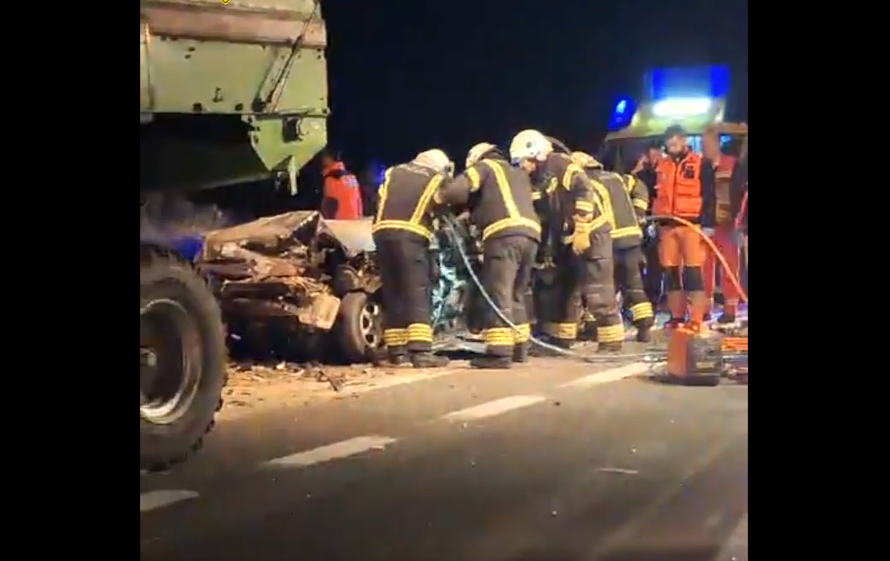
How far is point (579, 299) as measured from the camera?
8.87 ft

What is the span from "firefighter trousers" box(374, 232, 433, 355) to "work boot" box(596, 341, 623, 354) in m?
0.39

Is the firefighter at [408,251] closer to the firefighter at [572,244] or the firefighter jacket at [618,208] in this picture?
the firefighter at [572,244]

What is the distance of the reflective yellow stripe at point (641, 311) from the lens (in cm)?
265

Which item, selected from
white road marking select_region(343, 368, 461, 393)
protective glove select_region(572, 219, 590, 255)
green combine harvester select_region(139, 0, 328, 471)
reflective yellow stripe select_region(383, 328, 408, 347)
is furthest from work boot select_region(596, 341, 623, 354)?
green combine harvester select_region(139, 0, 328, 471)

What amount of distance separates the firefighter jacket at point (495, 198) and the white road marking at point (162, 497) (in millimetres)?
852

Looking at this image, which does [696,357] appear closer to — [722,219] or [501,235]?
[722,219]

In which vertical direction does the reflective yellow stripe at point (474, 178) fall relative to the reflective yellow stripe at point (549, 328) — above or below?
above

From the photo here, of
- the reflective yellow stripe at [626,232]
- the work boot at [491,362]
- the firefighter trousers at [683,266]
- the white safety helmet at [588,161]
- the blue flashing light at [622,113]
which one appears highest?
the blue flashing light at [622,113]

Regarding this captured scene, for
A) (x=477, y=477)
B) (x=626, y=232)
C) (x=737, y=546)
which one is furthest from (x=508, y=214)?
(x=737, y=546)

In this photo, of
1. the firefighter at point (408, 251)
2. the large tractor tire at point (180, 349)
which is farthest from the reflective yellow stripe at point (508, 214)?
the large tractor tire at point (180, 349)

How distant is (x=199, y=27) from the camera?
104 inches

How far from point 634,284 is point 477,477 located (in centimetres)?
56
